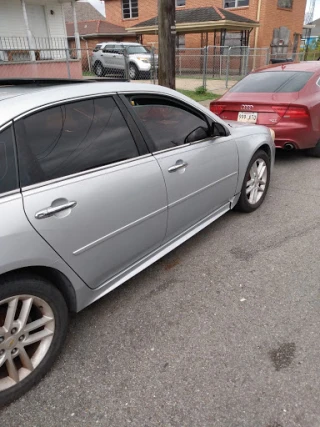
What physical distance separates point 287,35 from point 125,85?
27.9 m

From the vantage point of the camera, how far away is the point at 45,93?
214cm

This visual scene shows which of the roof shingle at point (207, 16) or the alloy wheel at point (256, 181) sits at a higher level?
the roof shingle at point (207, 16)

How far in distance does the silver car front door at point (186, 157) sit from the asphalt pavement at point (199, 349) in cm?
53

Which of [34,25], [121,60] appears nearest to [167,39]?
[121,60]

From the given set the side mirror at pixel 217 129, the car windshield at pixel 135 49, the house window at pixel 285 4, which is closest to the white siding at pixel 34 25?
the car windshield at pixel 135 49

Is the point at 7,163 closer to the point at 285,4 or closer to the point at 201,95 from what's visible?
the point at 201,95

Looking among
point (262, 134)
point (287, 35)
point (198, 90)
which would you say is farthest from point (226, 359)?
point (287, 35)

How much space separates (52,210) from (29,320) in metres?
0.64

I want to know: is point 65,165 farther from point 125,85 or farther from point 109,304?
point 109,304

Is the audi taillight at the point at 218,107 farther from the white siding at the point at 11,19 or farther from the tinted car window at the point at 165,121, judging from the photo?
the white siding at the point at 11,19

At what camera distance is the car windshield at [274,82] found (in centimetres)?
565

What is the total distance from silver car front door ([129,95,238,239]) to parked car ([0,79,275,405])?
0.4 inches

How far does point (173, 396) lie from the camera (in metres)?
2.00

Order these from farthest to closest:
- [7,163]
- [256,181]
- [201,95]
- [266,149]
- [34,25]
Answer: [34,25]
[201,95]
[266,149]
[256,181]
[7,163]
